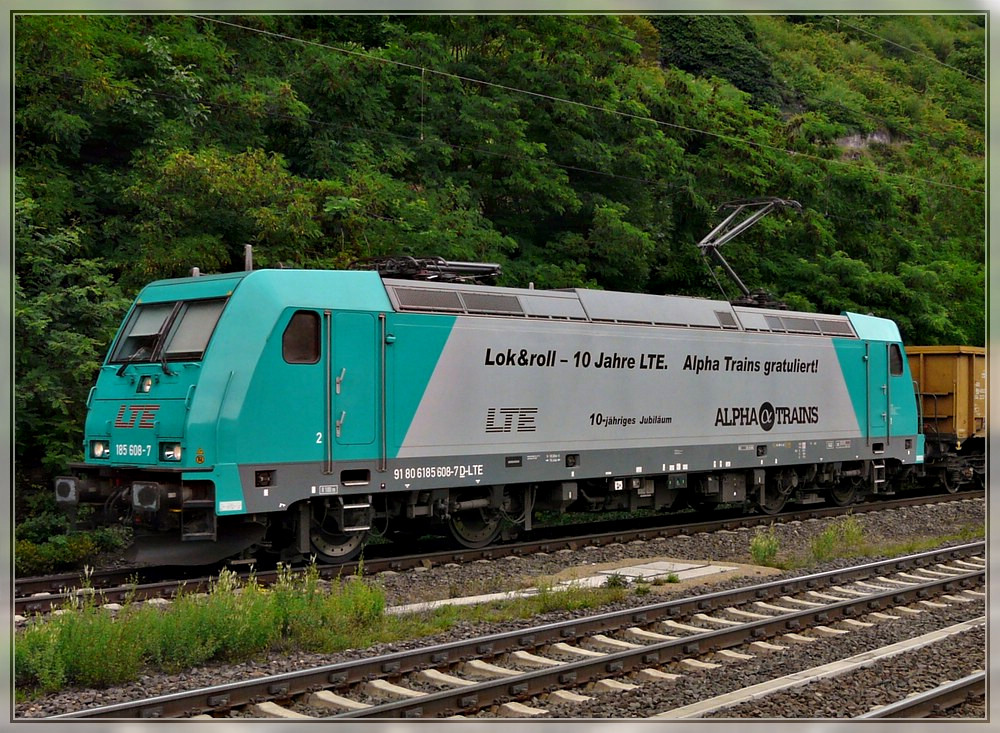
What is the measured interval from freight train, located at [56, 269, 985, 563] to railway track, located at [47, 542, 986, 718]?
3810mm

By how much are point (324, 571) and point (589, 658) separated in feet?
14.8

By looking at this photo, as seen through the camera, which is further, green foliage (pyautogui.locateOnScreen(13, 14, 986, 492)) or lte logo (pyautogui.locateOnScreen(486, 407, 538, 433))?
green foliage (pyautogui.locateOnScreen(13, 14, 986, 492))

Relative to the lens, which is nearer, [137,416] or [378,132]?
[137,416]

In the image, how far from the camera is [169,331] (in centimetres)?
1254

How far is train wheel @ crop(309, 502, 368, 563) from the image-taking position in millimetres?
12961

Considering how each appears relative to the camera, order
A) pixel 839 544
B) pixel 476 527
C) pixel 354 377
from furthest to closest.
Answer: pixel 839 544
pixel 476 527
pixel 354 377

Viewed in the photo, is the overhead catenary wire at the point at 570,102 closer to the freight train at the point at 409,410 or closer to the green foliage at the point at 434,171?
the green foliage at the point at 434,171

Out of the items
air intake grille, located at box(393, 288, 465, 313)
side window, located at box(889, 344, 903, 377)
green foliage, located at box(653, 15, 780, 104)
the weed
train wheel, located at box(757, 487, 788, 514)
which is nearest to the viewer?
the weed

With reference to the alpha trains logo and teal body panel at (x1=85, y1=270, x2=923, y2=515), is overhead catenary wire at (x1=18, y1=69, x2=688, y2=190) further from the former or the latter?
the alpha trains logo

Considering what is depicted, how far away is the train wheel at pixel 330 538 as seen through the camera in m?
13.0

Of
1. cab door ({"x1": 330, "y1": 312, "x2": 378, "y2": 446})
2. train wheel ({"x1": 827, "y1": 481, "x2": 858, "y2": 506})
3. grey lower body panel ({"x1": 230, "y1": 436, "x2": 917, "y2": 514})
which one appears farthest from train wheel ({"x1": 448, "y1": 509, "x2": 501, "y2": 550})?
train wheel ({"x1": 827, "y1": 481, "x2": 858, "y2": 506})

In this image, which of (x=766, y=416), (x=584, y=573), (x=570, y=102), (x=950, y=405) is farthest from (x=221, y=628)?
(x=950, y=405)

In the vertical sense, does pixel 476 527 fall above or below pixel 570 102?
below

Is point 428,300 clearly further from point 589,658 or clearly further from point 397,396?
point 589,658
